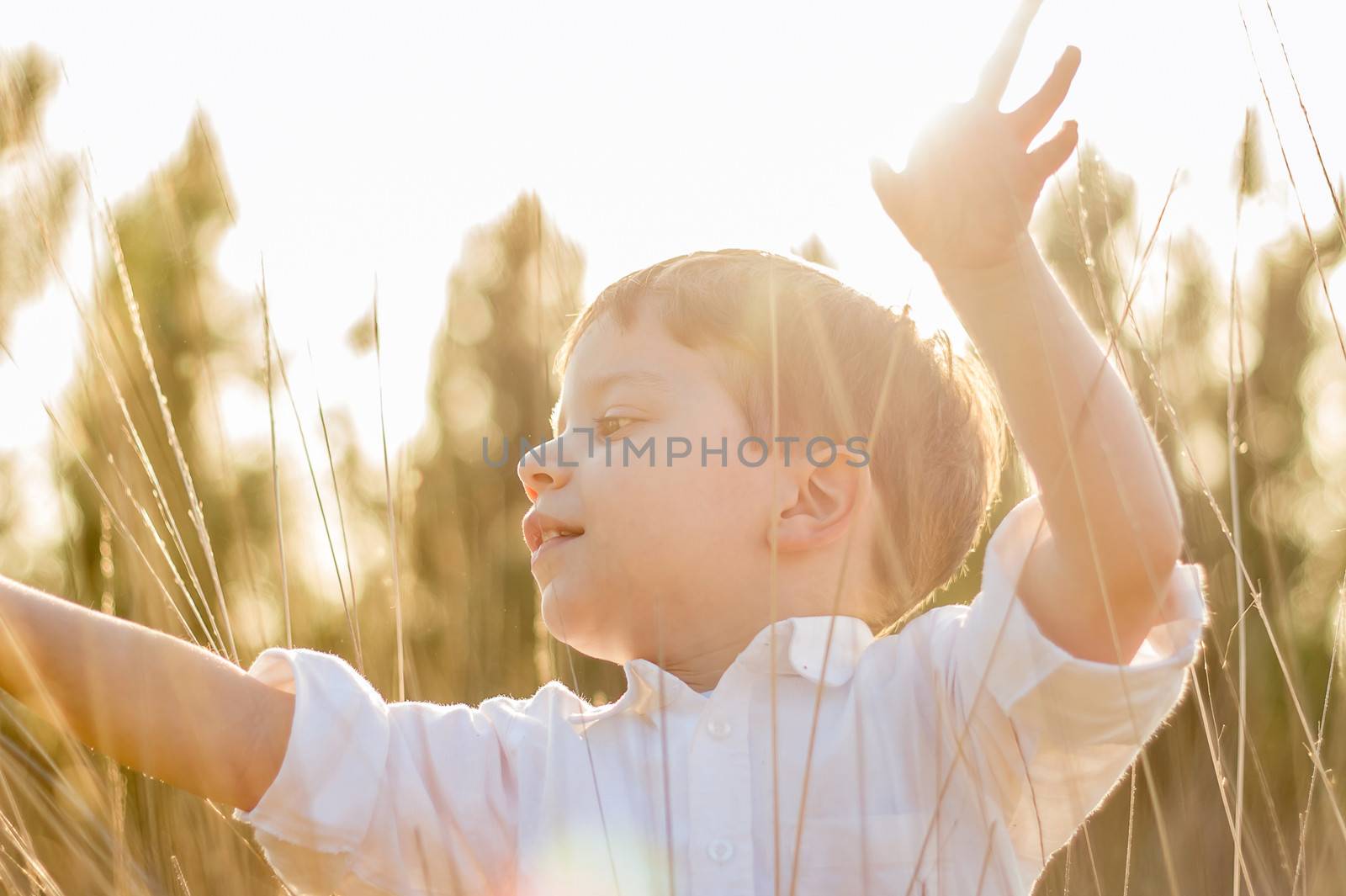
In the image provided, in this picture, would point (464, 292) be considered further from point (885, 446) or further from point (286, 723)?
point (286, 723)

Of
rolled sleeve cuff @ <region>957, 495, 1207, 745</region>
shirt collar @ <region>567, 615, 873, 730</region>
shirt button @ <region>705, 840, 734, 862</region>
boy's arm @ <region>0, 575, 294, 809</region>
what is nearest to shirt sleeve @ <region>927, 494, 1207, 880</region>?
rolled sleeve cuff @ <region>957, 495, 1207, 745</region>

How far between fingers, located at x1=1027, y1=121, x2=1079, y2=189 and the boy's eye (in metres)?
0.51

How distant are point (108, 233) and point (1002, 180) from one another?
2.61 feet

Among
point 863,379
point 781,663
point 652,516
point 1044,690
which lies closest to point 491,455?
point 863,379

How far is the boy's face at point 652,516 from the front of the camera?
1233 mm

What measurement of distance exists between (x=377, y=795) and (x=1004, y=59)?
78 cm

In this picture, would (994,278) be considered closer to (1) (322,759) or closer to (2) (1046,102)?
(2) (1046,102)

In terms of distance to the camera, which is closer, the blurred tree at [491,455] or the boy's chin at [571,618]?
the boy's chin at [571,618]

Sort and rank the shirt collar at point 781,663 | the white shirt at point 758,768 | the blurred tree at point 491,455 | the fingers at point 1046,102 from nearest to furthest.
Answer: the fingers at point 1046,102, the white shirt at point 758,768, the shirt collar at point 781,663, the blurred tree at point 491,455

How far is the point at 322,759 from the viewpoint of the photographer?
103 cm

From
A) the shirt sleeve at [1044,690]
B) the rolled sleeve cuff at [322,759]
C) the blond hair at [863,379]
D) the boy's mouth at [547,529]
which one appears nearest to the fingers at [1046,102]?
the shirt sleeve at [1044,690]

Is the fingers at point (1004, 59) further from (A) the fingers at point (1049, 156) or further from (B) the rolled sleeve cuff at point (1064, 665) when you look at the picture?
(B) the rolled sleeve cuff at point (1064, 665)

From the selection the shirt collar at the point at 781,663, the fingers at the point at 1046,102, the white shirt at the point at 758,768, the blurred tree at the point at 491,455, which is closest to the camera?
the fingers at the point at 1046,102

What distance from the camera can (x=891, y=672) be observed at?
3.74ft
